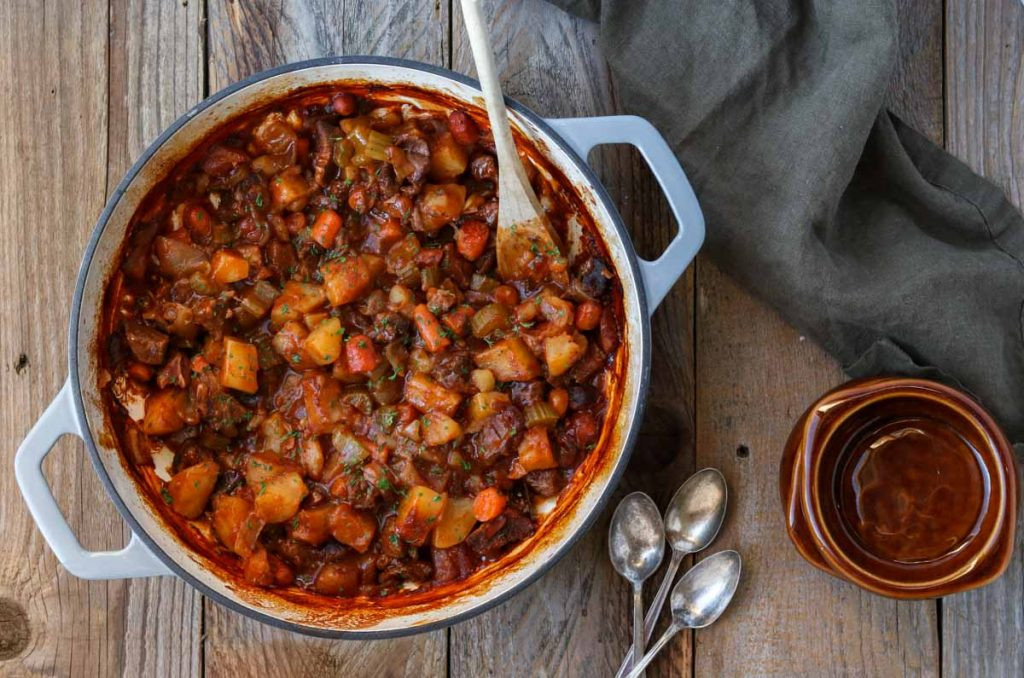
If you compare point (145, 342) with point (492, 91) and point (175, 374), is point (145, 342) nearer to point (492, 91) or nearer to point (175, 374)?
point (175, 374)

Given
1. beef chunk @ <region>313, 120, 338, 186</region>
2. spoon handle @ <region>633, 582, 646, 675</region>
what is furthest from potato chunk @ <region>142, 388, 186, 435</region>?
spoon handle @ <region>633, 582, 646, 675</region>

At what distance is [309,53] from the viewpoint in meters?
3.06

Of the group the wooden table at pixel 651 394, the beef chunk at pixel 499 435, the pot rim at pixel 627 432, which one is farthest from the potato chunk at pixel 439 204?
the beef chunk at pixel 499 435

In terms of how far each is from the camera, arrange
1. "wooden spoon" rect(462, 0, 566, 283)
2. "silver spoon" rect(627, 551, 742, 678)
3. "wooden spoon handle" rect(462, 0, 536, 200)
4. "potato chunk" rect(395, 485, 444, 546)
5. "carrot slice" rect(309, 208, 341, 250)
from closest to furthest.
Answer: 1. "wooden spoon handle" rect(462, 0, 536, 200)
2. "wooden spoon" rect(462, 0, 566, 283)
3. "potato chunk" rect(395, 485, 444, 546)
4. "carrot slice" rect(309, 208, 341, 250)
5. "silver spoon" rect(627, 551, 742, 678)

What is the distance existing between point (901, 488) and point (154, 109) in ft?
8.63

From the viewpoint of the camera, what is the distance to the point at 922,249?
2902mm

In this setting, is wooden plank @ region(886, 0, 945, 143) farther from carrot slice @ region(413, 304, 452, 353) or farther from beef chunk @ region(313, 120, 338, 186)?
beef chunk @ region(313, 120, 338, 186)

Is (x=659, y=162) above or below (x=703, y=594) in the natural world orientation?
above

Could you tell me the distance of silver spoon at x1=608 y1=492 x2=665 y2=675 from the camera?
9.58 ft

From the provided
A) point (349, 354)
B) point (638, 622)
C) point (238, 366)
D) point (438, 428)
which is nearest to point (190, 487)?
point (238, 366)

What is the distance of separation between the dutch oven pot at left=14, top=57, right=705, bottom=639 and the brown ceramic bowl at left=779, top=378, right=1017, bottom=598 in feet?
1.79

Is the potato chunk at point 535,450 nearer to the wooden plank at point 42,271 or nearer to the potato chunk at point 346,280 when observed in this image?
the potato chunk at point 346,280

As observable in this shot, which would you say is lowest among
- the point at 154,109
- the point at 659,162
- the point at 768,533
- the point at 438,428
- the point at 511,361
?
the point at 768,533

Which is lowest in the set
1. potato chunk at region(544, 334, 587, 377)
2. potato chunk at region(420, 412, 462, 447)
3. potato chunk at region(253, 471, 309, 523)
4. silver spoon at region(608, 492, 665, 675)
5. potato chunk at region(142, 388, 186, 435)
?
silver spoon at region(608, 492, 665, 675)
